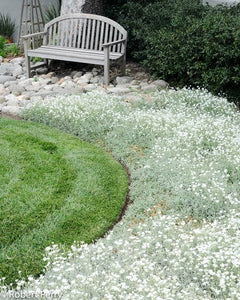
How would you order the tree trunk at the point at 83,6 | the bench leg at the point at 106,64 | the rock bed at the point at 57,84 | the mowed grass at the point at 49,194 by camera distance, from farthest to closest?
the tree trunk at the point at 83,6
the bench leg at the point at 106,64
the rock bed at the point at 57,84
the mowed grass at the point at 49,194

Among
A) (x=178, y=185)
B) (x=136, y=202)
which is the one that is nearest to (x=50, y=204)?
(x=136, y=202)

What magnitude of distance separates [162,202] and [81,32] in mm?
6717

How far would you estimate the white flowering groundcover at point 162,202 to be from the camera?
12.6 ft

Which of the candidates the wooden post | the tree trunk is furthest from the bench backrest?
the wooden post

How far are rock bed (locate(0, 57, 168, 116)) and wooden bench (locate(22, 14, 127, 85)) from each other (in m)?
0.34

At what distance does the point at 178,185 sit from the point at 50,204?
1520mm

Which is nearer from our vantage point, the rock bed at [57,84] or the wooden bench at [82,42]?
the rock bed at [57,84]

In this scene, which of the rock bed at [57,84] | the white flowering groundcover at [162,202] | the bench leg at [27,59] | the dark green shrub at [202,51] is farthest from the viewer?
the bench leg at [27,59]

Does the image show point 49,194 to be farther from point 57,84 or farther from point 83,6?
point 83,6

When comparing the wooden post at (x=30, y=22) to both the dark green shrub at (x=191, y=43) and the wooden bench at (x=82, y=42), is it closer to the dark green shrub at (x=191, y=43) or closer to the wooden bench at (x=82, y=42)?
the wooden bench at (x=82, y=42)

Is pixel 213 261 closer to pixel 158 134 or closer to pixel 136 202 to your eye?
pixel 136 202

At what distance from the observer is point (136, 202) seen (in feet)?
17.7

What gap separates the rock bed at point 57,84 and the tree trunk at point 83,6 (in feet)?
4.17

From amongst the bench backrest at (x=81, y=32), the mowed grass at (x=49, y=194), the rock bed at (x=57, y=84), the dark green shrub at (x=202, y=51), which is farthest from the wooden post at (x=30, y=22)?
the mowed grass at (x=49, y=194)
